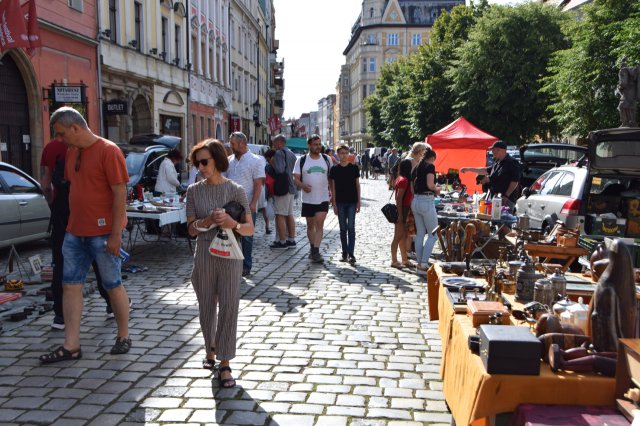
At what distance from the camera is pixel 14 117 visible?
16453 mm

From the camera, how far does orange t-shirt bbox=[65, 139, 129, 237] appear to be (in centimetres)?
496

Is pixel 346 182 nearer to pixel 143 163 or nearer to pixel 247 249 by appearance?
pixel 247 249

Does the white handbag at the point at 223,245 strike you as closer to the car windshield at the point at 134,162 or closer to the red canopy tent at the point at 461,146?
the car windshield at the point at 134,162

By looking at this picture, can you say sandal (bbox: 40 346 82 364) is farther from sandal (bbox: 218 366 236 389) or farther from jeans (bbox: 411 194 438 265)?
jeans (bbox: 411 194 438 265)

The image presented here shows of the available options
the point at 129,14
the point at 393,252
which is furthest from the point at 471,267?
the point at 129,14

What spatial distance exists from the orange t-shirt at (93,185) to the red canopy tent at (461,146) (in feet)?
42.2

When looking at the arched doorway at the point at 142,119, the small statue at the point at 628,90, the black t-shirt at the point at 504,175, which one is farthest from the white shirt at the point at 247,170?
the arched doorway at the point at 142,119

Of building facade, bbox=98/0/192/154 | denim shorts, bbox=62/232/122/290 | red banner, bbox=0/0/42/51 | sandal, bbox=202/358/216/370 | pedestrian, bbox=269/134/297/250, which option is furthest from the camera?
building facade, bbox=98/0/192/154

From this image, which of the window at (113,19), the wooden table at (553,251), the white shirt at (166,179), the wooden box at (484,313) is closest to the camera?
the wooden box at (484,313)

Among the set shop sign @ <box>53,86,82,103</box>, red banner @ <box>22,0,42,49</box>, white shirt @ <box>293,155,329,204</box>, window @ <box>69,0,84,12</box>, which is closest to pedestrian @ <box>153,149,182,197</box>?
white shirt @ <box>293,155,329,204</box>

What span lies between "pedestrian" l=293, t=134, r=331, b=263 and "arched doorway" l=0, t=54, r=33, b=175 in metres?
9.64

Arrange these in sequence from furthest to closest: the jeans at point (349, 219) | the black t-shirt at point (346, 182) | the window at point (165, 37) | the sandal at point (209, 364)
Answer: the window at point (165, 37) < the jeans at point (349, 219) < the black t-shirt at point (346, 182) < the sandal at point (209, 364)

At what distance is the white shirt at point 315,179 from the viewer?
10039 millimetres

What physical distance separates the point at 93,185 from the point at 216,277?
127cm
